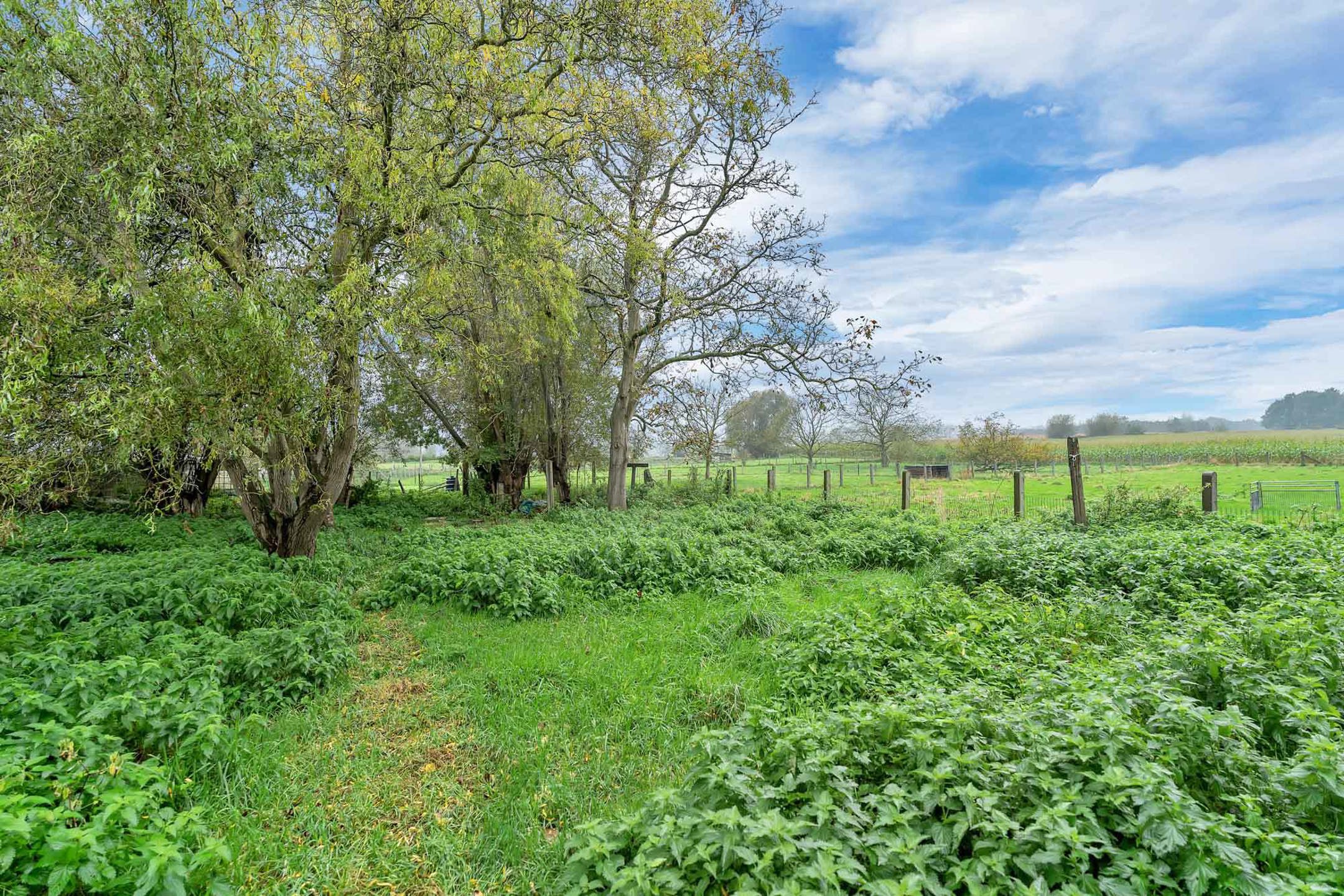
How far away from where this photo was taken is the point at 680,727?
444cm

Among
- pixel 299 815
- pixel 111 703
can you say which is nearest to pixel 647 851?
pixel 299 815

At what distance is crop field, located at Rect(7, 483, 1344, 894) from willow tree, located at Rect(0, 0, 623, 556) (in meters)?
2.22

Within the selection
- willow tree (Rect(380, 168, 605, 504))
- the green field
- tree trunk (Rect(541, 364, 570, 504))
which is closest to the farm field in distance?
willow tree (Rect(380, 168, 605, 504))

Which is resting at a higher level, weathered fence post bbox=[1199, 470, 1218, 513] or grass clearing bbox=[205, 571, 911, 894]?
weathered fence post bbox=[1199, 470, 1218, 513]

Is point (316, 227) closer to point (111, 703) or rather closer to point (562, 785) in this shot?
point (111, 703)

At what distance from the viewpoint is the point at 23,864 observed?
2.53 metres

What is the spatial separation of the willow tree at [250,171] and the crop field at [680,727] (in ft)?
7.28

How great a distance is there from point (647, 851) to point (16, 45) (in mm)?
8466

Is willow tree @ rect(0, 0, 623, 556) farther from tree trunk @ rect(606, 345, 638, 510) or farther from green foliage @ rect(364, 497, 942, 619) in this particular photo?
tree trunk @ rect(606, 345, 638, 510)

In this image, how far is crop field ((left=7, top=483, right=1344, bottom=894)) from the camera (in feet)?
8.12

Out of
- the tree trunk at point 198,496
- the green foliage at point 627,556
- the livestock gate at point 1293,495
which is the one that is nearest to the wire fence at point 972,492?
the livestock gate at point 1293,495

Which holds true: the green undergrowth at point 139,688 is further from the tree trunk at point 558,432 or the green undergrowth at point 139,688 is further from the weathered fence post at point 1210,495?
the weathered fence post at point 1210,495

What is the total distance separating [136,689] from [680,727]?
12.0 feet

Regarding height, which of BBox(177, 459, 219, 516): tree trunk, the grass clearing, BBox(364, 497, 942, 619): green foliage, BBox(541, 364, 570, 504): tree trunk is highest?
BBox(541, 364, 570, 504): tree trunk
